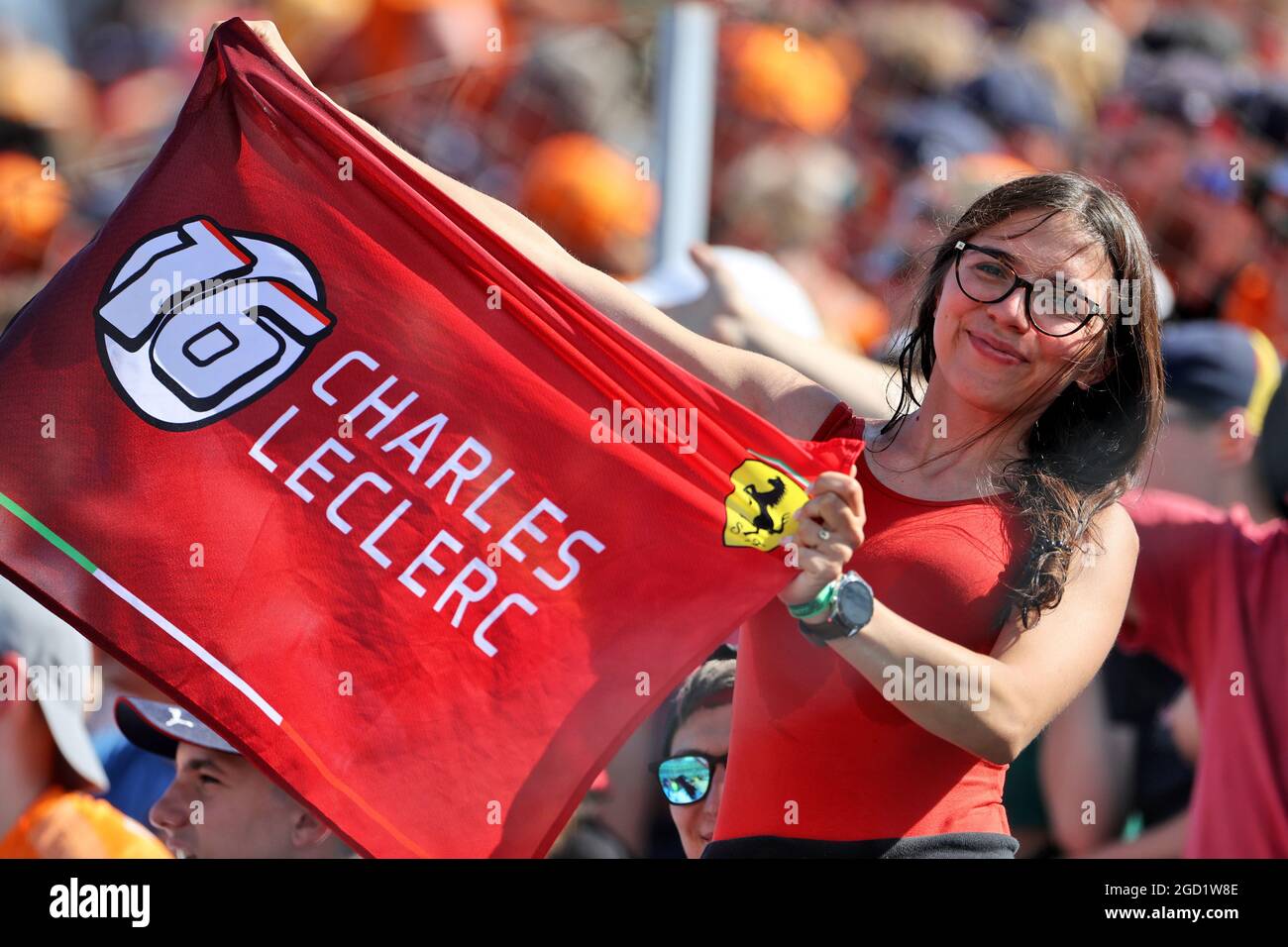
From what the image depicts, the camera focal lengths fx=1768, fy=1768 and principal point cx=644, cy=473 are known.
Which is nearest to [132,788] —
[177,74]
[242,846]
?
[242,846]

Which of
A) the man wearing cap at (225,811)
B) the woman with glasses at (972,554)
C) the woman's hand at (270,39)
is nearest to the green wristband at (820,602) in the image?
the woman with glasses at (972,554)

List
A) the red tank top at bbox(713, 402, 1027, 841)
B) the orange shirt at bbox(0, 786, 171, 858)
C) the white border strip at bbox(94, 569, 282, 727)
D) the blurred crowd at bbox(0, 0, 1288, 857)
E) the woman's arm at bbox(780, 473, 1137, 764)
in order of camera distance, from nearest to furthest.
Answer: the woman's arm at bbox(780, 473, 1137, 764) < the red tank top at bbox(713, 402, 1027, 841) < the white border strip at bbox(94, 569, 282, 727) < the orange shirt at bbox(0, 786, 171, 858) < the blurred crowd at bbox(0, 0, 1288, 857)

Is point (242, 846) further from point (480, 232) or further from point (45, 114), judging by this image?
point (45, 114)

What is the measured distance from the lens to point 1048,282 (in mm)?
2152

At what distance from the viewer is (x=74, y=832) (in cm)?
335

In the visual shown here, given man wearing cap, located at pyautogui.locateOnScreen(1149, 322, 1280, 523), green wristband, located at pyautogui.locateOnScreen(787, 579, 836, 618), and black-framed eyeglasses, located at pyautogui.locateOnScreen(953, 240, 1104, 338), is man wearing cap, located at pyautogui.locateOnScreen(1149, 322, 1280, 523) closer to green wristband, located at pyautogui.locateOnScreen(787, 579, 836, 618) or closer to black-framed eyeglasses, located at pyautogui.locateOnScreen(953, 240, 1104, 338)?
black-framed eyeglasses, located at pyautogui.locateOnScreen(953, 240, 1104, 338)

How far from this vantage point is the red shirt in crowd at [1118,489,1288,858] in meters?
3.13

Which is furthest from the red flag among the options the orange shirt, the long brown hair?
the orange shirt

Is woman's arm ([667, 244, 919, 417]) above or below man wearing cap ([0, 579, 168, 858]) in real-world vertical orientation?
above

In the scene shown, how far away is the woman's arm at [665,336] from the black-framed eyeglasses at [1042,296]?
0.83 feet

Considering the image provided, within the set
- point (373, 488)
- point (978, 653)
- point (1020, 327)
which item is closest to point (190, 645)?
point (373, 488)

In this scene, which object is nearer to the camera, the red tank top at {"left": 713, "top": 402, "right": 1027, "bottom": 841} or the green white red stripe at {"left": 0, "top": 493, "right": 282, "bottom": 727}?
the red tank top at {"left": 713, "top": 402, "right": 1027, "bottom": 841}

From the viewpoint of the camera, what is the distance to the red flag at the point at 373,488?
2.19 m
